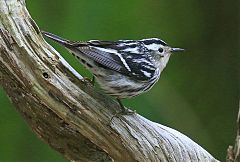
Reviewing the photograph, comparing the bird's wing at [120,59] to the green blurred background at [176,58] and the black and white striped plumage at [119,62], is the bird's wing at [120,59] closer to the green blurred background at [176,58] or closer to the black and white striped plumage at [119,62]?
the black and white striped plumage at [119,62]

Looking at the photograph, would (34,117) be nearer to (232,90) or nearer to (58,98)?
(58,98)

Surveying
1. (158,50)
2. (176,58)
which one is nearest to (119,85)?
(158,50)

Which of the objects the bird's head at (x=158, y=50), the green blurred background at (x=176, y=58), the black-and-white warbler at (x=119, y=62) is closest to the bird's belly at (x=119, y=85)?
the black-and-white warbler at (x=119, y=62)

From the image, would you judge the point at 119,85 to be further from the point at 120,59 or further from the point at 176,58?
the point at 176,58

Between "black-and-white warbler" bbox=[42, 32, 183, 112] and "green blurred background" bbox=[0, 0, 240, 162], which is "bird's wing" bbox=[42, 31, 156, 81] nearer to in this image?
"black-and-white warbler" bbox=[42, 32, 183, 112]

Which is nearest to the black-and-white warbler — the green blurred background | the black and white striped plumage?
the black and white striped plumage

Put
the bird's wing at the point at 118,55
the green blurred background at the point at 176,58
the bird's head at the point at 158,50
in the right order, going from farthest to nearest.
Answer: the green blurred background at the point at 176,58
the bird's head at the point at 158,50
the bird's wing at the point at 118,55
